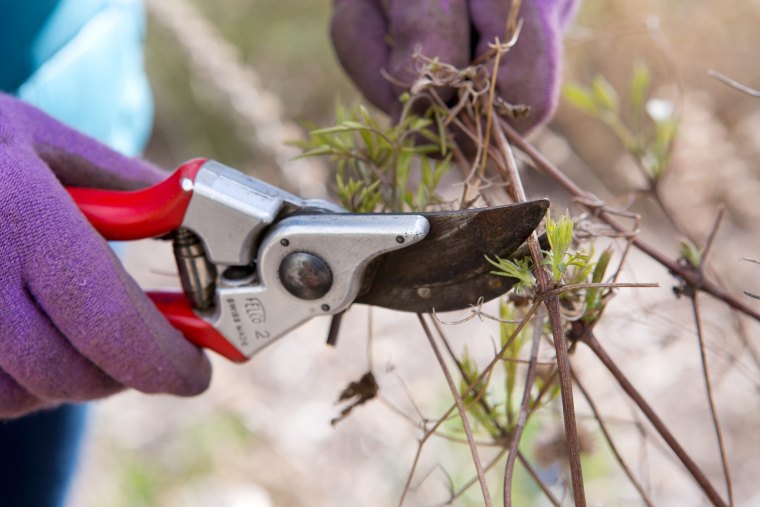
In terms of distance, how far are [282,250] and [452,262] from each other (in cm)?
19

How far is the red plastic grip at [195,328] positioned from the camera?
95 cm

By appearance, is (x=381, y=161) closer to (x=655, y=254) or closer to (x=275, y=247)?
(x=275, y=247)

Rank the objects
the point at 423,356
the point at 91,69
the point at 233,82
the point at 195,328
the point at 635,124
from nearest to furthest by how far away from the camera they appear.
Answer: the point at 195,328, the point at 635,124, the point at 91,69, the point at 233,82, the point at 423,356

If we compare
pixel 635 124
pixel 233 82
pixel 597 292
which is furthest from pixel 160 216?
pixel 233 82

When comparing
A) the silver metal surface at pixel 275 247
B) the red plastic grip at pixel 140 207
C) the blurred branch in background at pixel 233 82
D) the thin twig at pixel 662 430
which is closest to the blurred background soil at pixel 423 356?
the blurred branch in background at pixel 233 82

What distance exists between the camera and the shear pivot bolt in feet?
2.76

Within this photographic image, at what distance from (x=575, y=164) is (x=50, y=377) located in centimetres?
276

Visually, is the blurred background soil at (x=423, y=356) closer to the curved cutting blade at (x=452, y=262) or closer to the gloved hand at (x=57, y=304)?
the curved cutting blade at (x=452, y=262)

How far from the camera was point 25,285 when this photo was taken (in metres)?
0.82

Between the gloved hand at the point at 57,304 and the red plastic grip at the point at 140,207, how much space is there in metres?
0.05

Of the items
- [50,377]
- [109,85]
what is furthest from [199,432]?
[50,377]

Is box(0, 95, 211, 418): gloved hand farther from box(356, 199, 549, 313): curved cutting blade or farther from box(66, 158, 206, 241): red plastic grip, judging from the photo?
box(356, 199, 549, 313): curved cutting blade

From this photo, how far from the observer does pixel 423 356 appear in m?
2.61

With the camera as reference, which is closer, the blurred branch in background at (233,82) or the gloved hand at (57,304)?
the gloved hand at (57,304)
